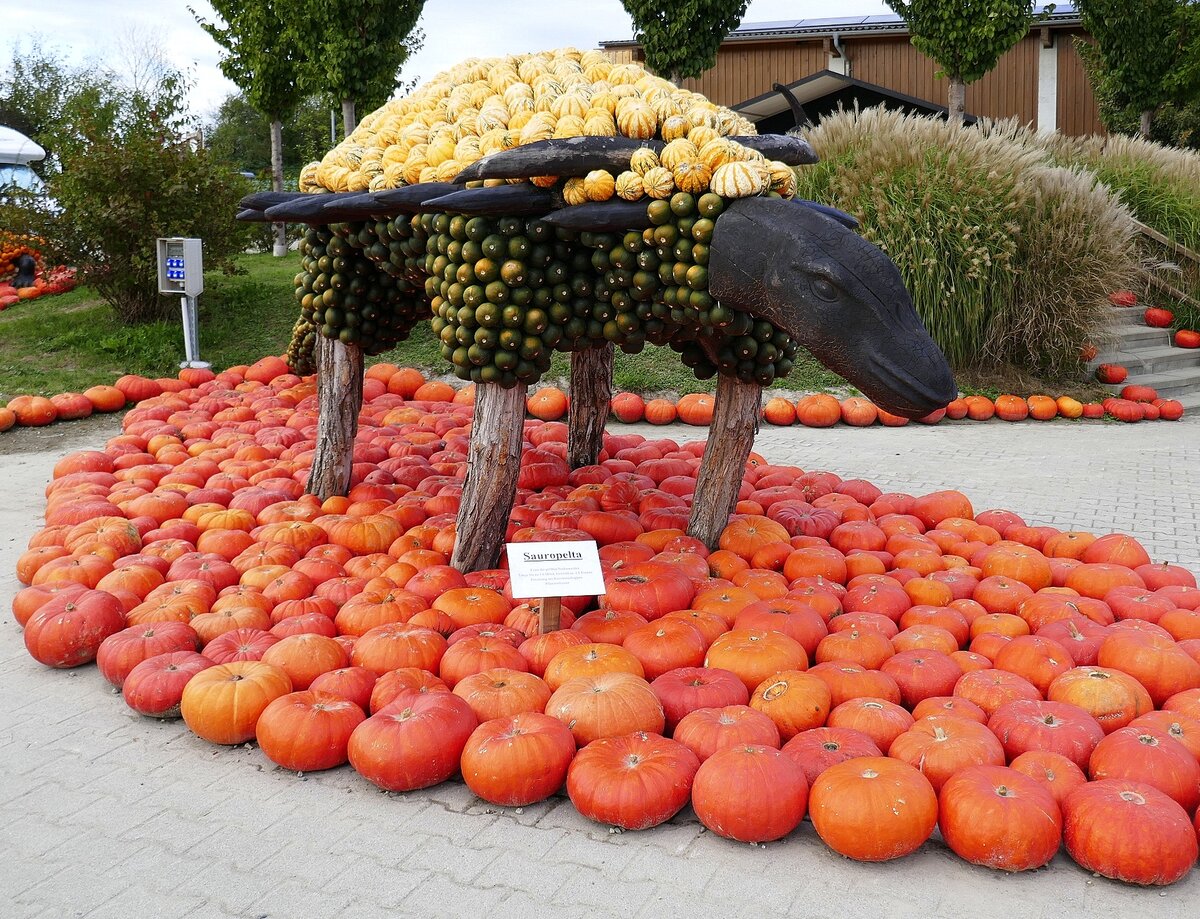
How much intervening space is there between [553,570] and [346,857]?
4.36ft

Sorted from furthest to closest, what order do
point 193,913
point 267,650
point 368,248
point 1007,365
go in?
point 1007,365 < point 368,248 < point 267,650 < point 193,913

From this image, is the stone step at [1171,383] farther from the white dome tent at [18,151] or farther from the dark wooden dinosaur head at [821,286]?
the white dome tent at [18,151]

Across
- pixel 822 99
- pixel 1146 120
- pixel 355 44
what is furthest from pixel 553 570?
pixel 1146 120

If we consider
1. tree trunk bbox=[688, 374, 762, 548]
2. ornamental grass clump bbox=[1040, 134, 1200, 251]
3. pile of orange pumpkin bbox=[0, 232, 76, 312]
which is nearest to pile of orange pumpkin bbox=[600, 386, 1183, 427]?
tree trunk bbox=[688, 374, 762, 548]

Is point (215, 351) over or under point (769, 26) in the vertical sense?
under

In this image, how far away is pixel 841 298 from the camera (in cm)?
372

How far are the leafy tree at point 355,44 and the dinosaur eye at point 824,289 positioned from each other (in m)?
11.7

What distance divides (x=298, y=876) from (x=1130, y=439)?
8528 mm

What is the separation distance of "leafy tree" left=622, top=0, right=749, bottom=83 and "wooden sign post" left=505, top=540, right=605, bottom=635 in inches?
484

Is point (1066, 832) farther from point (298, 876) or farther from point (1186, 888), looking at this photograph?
point (298, 876)

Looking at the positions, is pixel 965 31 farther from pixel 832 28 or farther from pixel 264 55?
pixel 264 55

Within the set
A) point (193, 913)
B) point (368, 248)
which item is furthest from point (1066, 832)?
point (368, 248)

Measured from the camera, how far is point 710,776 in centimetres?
298

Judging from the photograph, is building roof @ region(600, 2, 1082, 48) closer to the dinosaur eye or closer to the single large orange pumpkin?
the dinosaur eye
